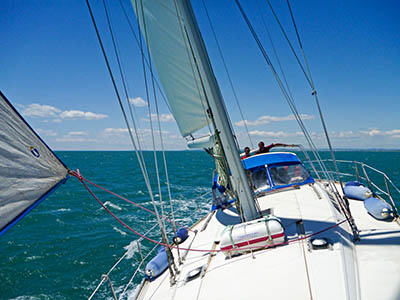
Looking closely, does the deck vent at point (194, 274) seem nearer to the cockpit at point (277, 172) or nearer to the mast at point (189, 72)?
the mast at point (189, 72)

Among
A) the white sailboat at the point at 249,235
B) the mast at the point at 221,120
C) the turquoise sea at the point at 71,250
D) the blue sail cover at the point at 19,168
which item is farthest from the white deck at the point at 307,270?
the blue sail cover at the point at 19,168

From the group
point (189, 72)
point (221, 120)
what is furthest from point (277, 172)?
point (189, 72)

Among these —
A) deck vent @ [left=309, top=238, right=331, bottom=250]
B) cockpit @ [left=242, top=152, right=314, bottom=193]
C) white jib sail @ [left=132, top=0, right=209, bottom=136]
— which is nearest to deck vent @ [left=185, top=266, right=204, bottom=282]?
deck vent @ [left=309, top=238, right=331, bottom=250]

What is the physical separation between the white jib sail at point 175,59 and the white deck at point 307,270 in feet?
8.99

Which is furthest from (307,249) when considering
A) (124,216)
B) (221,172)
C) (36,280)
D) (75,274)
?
(124,216)

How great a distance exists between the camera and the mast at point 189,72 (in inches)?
168

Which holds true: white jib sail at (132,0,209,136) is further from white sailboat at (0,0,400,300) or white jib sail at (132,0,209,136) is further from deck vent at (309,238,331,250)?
deck vent at (309,238,331,250)

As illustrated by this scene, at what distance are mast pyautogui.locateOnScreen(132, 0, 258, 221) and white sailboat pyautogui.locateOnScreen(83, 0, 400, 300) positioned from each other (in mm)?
19

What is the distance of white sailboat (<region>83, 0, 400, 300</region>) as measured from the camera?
9.80 feet

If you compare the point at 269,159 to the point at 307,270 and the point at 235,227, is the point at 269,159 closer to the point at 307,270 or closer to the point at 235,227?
the point at 235,227

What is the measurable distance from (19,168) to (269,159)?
6732 mm

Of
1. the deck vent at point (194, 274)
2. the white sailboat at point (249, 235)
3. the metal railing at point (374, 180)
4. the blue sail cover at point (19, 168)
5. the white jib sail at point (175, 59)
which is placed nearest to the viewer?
the blue sail cover at point (19, 168)

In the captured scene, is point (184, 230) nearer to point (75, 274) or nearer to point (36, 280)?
point (75, 274)

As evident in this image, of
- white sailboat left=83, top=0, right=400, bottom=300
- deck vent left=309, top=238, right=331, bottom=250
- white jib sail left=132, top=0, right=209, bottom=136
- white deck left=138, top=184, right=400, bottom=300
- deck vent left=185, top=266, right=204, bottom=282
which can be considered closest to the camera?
white deck left=138, top=184, right=400, bottom=300
